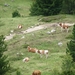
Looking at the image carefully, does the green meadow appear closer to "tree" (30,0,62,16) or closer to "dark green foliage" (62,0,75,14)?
"tree" (30,0,62,16)

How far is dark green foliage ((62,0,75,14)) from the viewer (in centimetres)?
4144

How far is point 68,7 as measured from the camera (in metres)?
41.9

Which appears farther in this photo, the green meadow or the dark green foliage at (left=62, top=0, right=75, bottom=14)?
the dark green foliage at (left=62, top=0, right=75, bottom=14)

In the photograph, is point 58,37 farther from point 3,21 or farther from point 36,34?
point 3,21

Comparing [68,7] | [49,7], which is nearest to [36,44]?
[49,7]

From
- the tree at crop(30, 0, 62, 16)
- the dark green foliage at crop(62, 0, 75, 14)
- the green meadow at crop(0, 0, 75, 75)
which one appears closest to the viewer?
the green meadow at crop(0, 0, 75, 75)

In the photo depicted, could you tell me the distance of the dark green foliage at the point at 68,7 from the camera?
41.4 m

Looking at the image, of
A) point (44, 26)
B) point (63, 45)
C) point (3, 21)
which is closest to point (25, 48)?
point (63, 45)

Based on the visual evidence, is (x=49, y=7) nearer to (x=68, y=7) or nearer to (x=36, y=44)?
(x=68, y=7)

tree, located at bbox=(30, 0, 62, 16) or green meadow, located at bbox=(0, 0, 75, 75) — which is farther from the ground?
tree, located at bbox=(30, 0, 62, 16)

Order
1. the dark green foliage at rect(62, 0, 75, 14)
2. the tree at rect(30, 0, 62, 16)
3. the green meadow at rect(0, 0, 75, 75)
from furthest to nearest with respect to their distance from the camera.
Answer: the tree at rect(30, 0, 62, 16) < the dark green foliage at rect(62, 0, 75, 14) < the green meadow at rect(0, 0, 75, 75)

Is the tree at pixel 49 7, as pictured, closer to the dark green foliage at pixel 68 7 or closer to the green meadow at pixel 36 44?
the dark green foliage at pixel 68 7

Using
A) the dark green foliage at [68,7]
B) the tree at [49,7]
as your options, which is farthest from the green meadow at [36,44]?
the dark green foliage at [68,7]

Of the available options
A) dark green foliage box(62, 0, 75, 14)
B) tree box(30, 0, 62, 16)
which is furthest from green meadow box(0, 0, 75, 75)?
dark green foliage box(62, 0, 75, 14)
